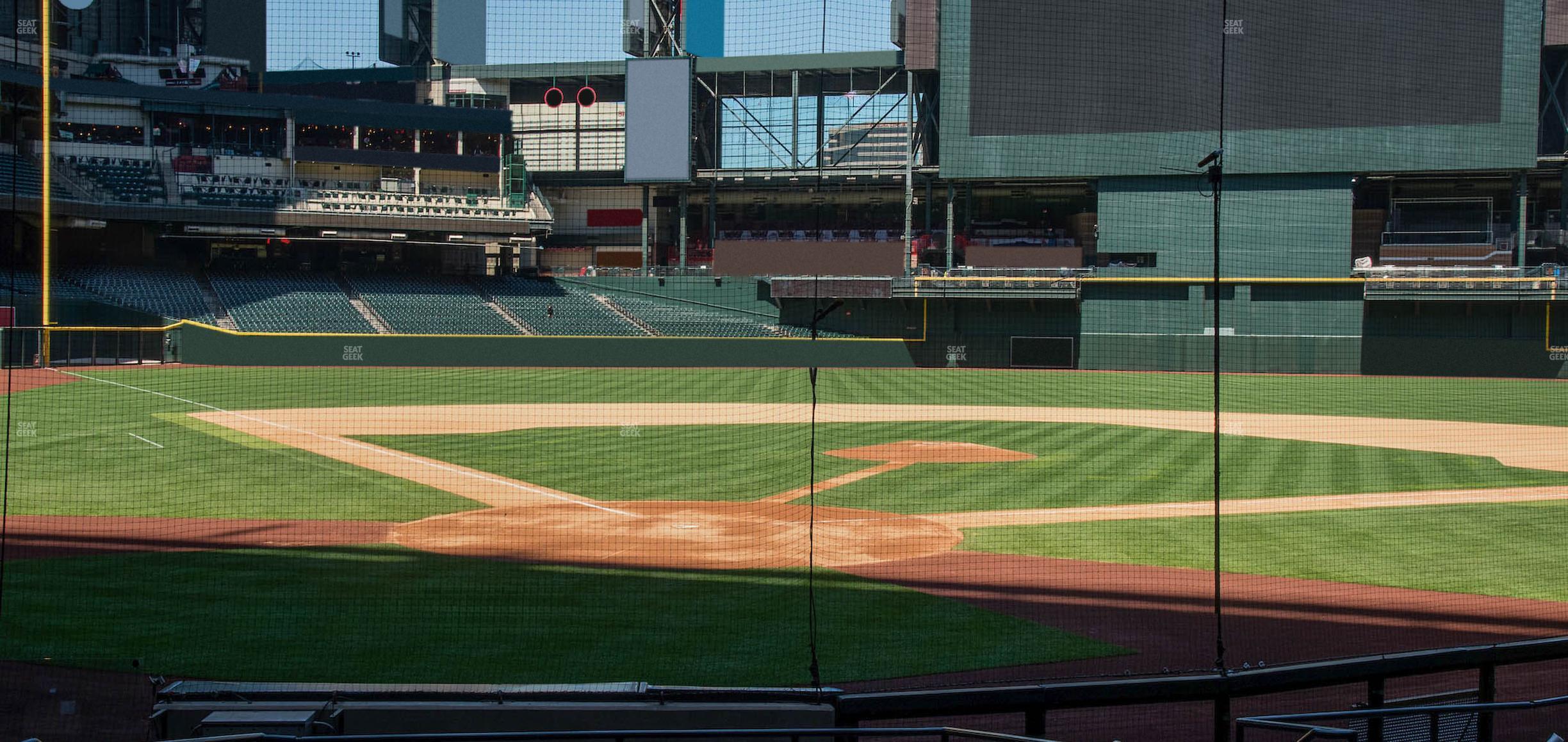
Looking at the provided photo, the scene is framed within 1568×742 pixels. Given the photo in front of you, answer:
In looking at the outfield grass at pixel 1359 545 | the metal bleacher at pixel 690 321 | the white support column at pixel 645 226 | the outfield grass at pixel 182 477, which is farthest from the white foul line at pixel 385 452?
the white support column at pixel 645 226

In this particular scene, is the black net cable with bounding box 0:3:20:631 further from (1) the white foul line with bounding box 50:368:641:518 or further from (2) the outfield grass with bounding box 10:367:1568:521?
(1) the white foul line with bounding box 50:368:641:518

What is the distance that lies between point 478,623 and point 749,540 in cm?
374

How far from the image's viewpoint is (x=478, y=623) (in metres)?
9.02

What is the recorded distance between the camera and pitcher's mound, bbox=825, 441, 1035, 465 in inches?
707

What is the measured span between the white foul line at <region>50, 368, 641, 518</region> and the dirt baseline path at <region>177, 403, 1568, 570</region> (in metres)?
0.05

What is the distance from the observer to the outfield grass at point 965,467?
15.2m

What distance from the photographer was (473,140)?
47.4 m

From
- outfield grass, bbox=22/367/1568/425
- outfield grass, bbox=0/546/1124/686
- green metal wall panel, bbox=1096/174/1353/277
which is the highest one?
green metal wall panel, bbox=1096/174/1353/277

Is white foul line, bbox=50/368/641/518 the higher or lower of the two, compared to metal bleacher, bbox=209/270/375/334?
lower

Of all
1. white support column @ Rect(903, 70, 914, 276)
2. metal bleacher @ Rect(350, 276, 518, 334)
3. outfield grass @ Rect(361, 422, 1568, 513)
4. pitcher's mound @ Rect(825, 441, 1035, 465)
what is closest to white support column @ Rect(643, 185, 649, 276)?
metal bleacher @ Rect(350, 276, 518, 334)

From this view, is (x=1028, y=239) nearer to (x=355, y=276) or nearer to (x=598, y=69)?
(x=598, y=69)

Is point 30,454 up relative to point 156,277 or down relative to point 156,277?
down

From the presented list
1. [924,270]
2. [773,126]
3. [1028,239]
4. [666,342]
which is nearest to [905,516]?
[666,342]

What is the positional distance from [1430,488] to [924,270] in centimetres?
2453
